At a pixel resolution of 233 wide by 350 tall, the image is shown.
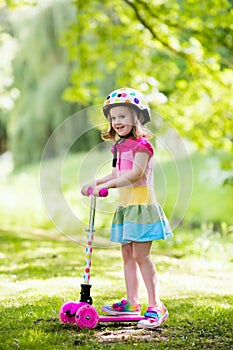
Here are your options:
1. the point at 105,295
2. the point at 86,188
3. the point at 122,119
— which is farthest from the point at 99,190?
the point at 105,295

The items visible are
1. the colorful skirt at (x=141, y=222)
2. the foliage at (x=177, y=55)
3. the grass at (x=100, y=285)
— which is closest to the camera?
the grass at (x=100, y=285)

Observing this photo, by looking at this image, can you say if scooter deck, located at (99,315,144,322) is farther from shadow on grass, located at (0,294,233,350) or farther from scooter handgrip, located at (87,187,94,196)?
scooter handgrip, located at (87,187,94,196)

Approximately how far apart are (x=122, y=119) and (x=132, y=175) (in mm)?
354

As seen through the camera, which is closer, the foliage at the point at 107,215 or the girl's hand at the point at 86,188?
the girl's hand at the point at 86,188

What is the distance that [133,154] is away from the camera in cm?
368

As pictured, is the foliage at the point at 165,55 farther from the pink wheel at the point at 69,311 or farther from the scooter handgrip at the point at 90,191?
the pink wheel at the point at 69,311

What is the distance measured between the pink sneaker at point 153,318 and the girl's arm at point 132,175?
76 centimetres

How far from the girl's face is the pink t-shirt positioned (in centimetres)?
7

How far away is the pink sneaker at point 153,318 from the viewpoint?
3.56 m

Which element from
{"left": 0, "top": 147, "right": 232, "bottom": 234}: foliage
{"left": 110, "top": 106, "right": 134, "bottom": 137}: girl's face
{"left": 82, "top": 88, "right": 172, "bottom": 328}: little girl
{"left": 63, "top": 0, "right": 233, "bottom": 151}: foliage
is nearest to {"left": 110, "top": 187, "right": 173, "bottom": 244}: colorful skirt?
{"left": 82, "top": 88, "right": 172, "bottom": 328}: little girl

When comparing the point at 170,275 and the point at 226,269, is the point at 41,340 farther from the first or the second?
the point at 226,269

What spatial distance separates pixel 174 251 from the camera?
8312 mm

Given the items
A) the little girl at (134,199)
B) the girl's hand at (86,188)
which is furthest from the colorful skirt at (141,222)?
the girl's hand at (86,188)

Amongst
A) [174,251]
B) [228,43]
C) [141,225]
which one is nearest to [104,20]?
[228,43]
